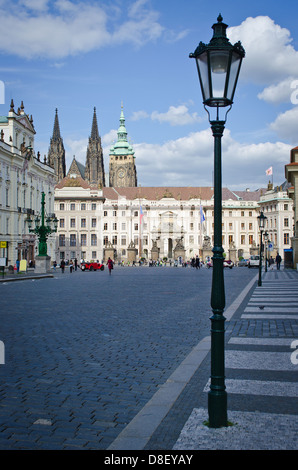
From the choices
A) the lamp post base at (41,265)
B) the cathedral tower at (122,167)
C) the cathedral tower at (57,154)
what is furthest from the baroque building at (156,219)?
the lamp post base at (41,265)

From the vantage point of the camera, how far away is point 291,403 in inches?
218

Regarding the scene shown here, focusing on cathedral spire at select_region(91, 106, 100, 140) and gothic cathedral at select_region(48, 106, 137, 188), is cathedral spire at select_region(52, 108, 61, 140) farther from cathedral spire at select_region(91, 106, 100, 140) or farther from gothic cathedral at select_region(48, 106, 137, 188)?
cathedral spire at select_region(91, 106, 100, 140)

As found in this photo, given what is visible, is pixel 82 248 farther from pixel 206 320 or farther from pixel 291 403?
pixel 291 403

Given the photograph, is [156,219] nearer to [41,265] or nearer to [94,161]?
[94,161]

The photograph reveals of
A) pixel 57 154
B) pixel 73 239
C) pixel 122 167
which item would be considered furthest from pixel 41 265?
pixel 122 167

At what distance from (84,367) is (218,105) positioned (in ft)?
A: 13.8

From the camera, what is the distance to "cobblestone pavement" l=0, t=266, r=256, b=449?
15.8ft

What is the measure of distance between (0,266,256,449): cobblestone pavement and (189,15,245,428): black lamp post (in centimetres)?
44

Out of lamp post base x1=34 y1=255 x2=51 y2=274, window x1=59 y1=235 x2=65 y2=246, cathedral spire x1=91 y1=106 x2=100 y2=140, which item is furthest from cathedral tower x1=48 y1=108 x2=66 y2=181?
lamp post base x1=34 y1=255 x2=51 y2=274

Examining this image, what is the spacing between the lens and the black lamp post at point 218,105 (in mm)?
4895

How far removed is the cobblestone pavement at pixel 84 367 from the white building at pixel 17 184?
3854 cm

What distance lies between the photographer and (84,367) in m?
7.30
